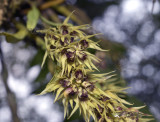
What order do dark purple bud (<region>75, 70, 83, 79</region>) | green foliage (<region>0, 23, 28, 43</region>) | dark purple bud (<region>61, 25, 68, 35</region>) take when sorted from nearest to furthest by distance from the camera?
dark purple bud (<region>75, 70, 83, 79</region>) → dark purple bud (<region>61, 25, 68, 35</region>) → green foliage (<region>0, 23, 28, 43</region>)

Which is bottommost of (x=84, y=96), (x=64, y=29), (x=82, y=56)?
(x=84, y=96)

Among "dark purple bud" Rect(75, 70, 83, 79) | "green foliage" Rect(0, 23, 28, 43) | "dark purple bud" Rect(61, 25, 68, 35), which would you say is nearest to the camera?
"dark purple bud" Rect(75, 70, 83, 79)

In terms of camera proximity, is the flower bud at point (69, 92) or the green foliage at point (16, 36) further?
the green foliage at point (16, 36)

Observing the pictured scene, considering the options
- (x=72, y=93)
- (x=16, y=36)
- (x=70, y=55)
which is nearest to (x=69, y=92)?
(x=72, y=93)

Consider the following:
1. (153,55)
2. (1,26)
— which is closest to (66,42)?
(1,26)

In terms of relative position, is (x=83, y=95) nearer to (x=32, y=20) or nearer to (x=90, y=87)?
(x=90, y=87)

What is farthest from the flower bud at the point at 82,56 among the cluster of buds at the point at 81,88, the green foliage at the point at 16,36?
the green foliage at the point at 16,36

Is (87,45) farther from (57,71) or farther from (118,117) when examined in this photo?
(118,117)

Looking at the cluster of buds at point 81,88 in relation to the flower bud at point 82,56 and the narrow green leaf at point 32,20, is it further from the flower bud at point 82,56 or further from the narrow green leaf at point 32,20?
the narrow green leaf at point 32,20

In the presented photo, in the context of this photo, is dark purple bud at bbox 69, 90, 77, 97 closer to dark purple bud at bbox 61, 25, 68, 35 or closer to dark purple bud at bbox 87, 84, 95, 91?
dark purple bud at bbox 87, 84, 95, 91

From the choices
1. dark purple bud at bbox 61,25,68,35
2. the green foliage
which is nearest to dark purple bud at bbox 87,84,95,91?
dark purple bud at bbox 61,25,68,35

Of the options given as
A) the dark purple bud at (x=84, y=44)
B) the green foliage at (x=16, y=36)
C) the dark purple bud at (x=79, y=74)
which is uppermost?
the green foliage at (x=16, y=36)
